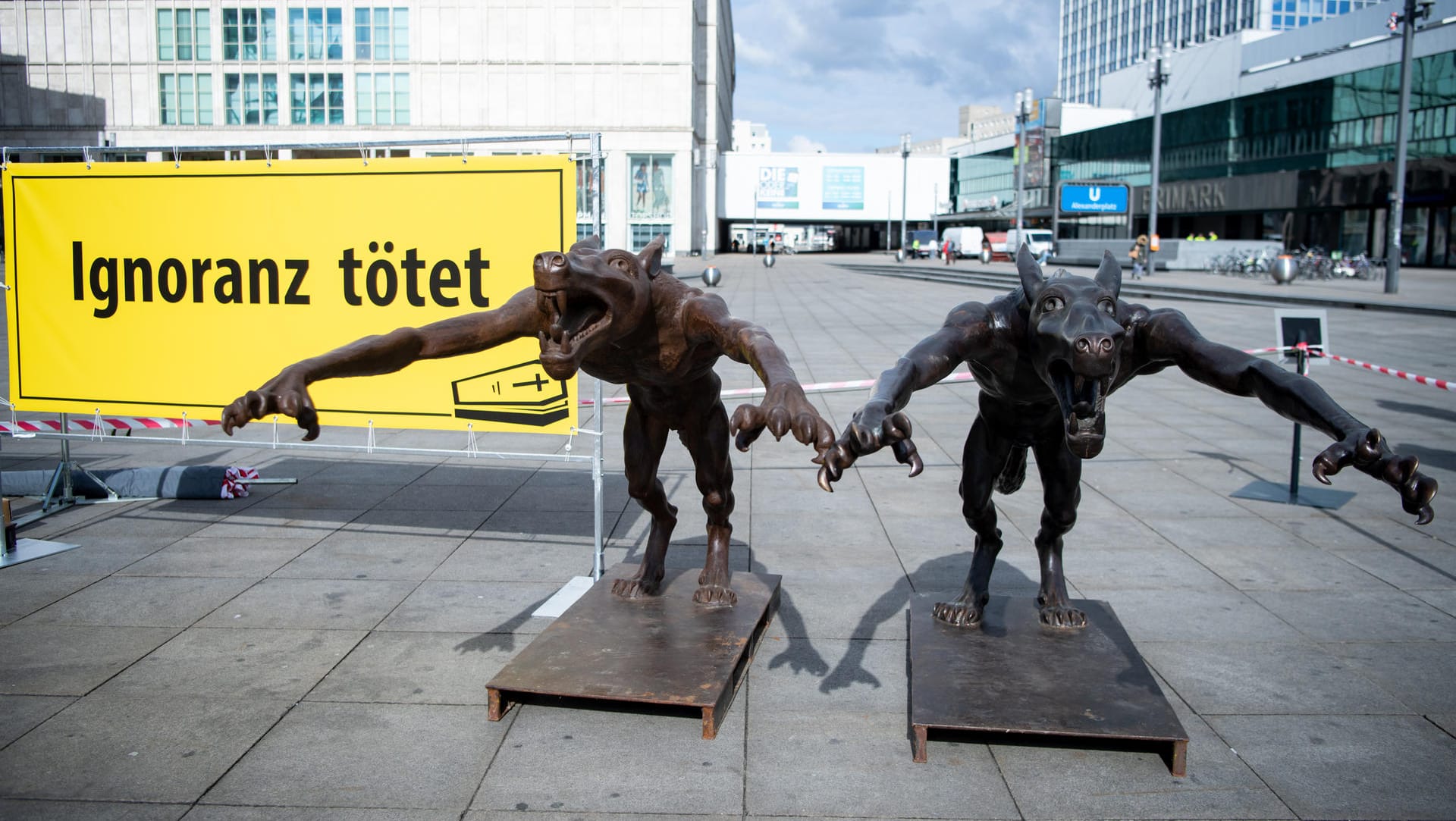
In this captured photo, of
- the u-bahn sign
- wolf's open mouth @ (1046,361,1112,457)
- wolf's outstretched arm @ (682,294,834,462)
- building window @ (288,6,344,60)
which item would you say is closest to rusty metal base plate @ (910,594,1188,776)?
wolf's open mouth @ (1046,361,1112,457)

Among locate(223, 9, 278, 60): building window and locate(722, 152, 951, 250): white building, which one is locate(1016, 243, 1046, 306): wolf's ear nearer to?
locate(223, 9, 278, 60): building window

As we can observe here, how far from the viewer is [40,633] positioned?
5.82m

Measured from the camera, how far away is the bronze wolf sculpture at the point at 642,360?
4.06 meters

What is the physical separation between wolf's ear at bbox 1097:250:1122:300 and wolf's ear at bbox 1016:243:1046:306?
251 mm

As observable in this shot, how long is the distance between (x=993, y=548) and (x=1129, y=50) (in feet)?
487

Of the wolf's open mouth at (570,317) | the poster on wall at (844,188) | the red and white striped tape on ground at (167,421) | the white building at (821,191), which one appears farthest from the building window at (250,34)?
the wolf's open mouth at (570,317)

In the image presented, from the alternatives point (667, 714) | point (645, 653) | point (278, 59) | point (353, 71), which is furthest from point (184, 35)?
point (667, 714)

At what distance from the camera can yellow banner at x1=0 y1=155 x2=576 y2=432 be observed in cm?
687

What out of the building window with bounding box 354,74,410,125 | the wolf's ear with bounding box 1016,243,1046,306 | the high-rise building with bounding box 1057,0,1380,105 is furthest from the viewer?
the high-rise building with bounding box 1057,0,1380,105

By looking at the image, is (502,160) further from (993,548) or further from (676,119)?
(676,119)

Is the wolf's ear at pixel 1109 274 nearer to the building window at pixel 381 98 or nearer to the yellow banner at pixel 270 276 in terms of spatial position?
the yellow banner at pixel 270 276

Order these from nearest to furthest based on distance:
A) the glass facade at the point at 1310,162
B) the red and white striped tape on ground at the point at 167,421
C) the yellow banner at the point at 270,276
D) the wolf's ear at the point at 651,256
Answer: the wolf's ear at the point at 651,256
the yellow banner at the point at 270,276
the red and white striped tape on ground at the point at 167,421
the glass facade at the point at 1310,162

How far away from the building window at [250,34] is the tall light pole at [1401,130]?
56.8 m

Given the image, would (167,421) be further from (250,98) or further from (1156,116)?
(250,98)
